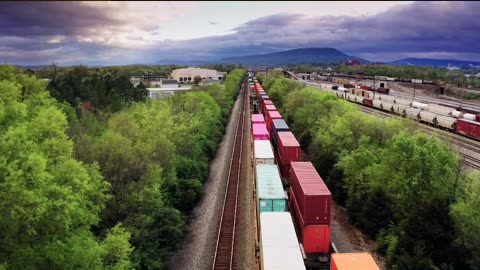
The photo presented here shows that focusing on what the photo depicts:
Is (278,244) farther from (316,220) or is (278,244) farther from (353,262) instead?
(316,220)

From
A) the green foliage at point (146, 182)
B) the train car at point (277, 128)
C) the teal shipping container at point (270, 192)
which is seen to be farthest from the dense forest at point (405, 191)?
the green foliage at point (146, 182)

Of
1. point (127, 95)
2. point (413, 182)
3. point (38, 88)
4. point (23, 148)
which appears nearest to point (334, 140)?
point (413, 182)

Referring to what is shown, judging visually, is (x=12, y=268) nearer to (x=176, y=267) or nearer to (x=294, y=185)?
(x=176, y=267)

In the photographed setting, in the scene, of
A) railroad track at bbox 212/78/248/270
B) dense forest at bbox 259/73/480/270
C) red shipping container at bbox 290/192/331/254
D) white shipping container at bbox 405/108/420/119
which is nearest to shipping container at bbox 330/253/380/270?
dense forest at bbox 259/73/480/270

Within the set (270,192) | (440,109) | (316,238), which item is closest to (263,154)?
(270,192)

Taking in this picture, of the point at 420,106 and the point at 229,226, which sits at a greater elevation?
the point at 420,106

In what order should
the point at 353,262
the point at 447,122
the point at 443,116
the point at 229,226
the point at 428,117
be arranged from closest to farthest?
1. the point at 353,262
2. the point at 229,226
3. the point at 447,122
4. the point at 443,116
5. the point at 428,117
